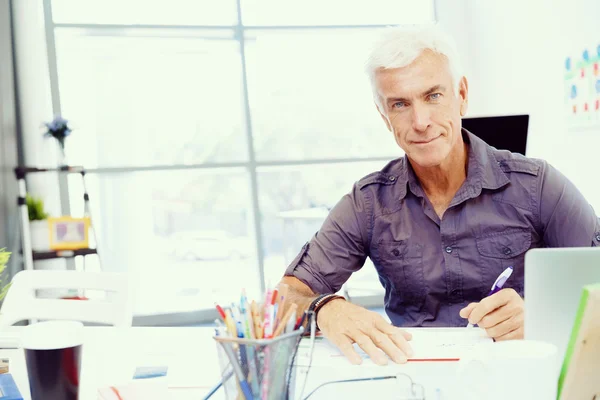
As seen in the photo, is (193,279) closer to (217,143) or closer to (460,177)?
(217,143)

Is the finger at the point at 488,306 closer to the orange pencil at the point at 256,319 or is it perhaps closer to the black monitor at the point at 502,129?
the orange pencil at the point at 256,319

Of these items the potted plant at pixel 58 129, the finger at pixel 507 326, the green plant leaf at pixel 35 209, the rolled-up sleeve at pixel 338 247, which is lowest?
the finger at pixel 507 326

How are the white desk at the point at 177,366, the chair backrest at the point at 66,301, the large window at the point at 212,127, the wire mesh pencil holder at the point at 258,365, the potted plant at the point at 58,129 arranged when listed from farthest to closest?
the large window at the point at 212,127 < the potted plant at the point at 58,129 < the chair backrest at the point at 66,301 < the white desk at the point at 177,366 < the wire mesh pencil holder at the point at 258,365

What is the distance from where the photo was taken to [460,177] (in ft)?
5.25

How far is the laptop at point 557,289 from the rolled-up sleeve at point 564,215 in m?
0.75

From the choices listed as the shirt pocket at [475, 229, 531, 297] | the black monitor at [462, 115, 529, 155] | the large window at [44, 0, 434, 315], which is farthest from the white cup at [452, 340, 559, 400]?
the large window at [44, 0, 434, 315]

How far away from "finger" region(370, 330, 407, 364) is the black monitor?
6.31 ft

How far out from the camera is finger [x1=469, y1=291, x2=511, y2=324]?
3.57 ft

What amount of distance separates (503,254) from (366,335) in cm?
60

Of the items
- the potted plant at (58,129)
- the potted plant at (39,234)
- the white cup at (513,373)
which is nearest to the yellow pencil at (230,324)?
the white cup at (513,373)

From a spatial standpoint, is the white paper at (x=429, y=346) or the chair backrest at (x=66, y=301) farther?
the chair backrest at (x=66, y=301)

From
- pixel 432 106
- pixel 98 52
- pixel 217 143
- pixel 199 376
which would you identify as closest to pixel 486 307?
pixel 199 376

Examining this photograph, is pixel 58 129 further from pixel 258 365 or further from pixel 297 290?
pixel 258 365

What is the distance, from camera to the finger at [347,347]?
104cm
